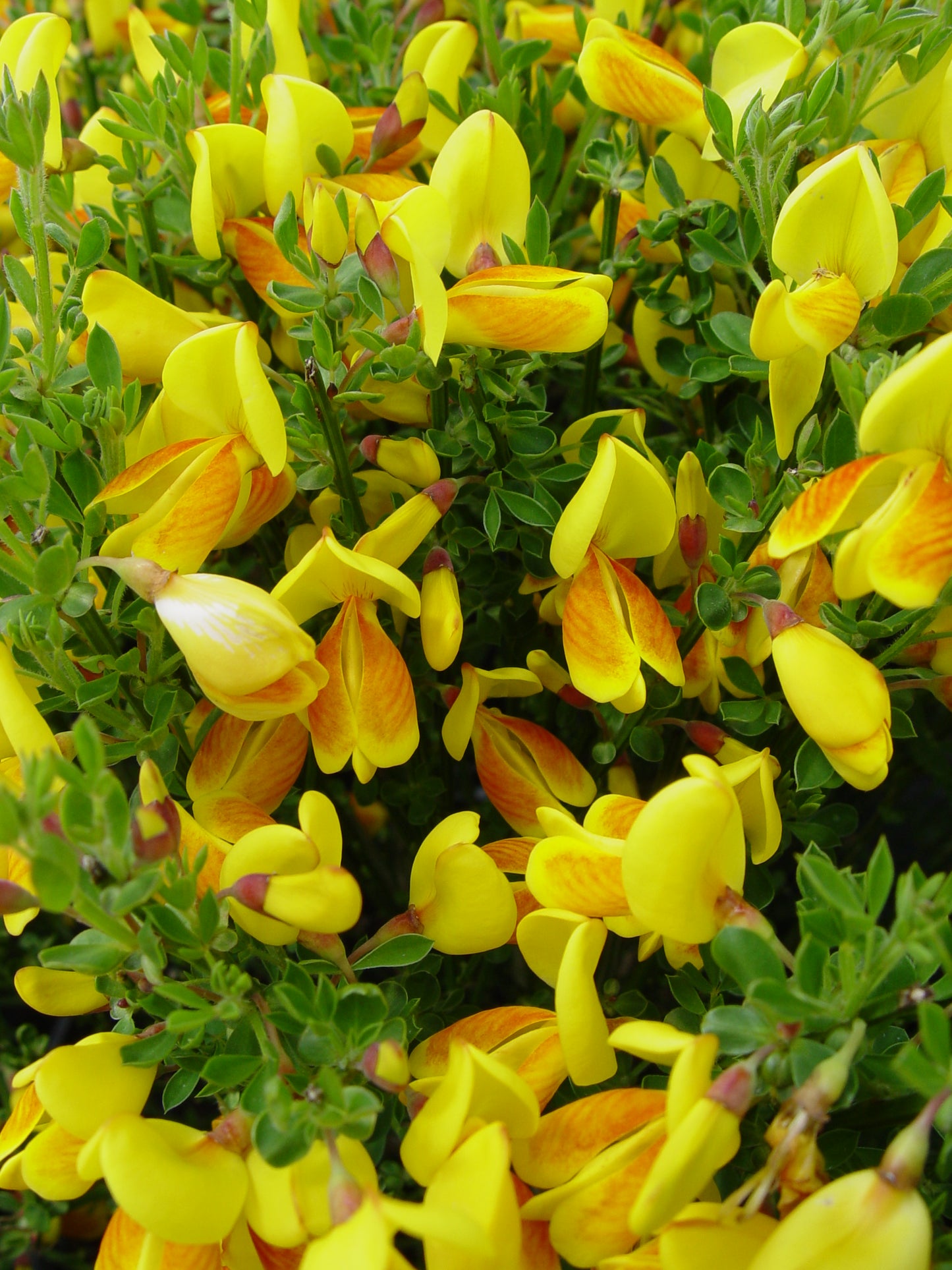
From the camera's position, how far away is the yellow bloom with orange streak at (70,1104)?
0.52 m

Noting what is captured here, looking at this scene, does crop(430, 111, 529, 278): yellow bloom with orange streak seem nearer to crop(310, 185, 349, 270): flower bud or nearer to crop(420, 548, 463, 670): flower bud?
crop(310, 185, 349, 270): flower bud

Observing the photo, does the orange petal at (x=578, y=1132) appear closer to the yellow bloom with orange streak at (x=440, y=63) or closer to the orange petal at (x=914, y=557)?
the orange petal at (x=914, y=557)

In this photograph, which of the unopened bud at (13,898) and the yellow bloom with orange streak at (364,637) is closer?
the unopened bud at (13,898)

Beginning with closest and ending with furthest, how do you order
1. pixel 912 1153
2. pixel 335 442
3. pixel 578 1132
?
pixel 912 1153 → pixel 578 1132 → pixel 335 442

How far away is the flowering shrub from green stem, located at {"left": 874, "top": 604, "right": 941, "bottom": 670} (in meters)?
0.02

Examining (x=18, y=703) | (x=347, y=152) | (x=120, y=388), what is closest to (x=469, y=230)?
(x=347, y=152)

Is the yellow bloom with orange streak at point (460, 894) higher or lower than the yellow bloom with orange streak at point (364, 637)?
lower

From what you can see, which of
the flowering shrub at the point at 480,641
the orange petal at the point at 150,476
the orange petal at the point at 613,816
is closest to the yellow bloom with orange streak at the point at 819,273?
the flowering shrub at the point at 480,641

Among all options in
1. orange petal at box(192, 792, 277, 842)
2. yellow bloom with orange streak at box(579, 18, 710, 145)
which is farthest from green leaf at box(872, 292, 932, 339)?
orange petal at box(192, 792, 277, 842)

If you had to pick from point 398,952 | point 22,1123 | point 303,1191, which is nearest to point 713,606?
point 398,952

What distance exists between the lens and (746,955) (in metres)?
0.48

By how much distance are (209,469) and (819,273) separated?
0.35m

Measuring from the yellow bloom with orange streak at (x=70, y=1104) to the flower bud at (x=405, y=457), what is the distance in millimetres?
342

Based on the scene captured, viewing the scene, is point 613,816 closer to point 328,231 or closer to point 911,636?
Answer: point 911,636
